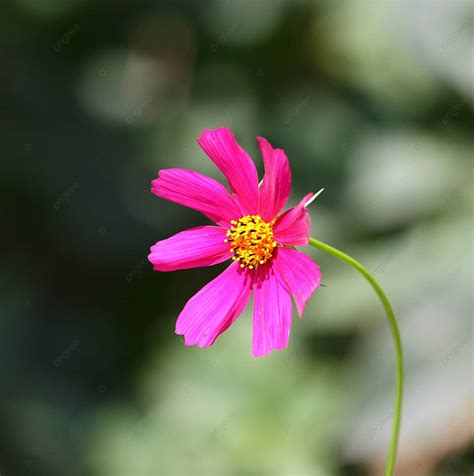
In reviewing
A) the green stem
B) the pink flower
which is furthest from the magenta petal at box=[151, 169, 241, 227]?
the green stem

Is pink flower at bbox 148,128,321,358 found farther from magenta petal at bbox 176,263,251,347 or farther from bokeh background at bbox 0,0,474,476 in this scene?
bokeh background at bbox 0,0,474,476

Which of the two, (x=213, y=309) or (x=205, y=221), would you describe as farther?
(x=205, y=221)

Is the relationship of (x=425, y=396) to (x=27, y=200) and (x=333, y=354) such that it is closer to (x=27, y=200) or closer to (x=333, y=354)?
(x=333, y=354)

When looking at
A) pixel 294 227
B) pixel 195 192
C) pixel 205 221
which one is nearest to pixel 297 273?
pixel 294 227

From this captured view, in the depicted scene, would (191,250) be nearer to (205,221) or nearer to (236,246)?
(236,246)

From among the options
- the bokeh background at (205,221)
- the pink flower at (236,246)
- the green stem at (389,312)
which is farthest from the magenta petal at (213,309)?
the bokeh background at (205,221)
